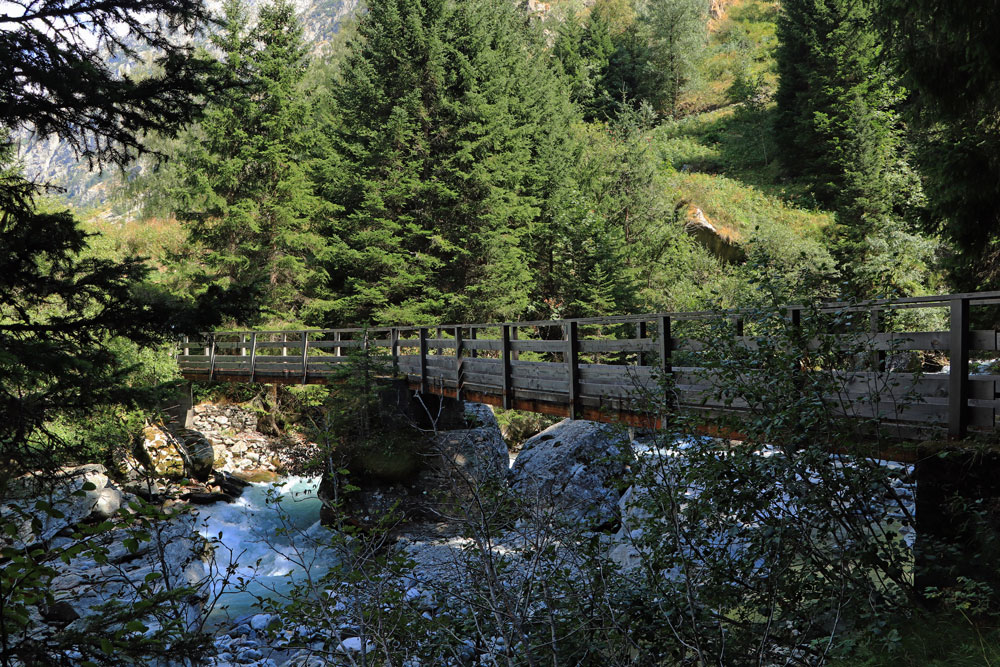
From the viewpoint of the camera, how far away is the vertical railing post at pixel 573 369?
28.2 feet

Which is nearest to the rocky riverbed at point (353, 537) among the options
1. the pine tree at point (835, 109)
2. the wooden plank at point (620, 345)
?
the wooden plank at point (620, 345)

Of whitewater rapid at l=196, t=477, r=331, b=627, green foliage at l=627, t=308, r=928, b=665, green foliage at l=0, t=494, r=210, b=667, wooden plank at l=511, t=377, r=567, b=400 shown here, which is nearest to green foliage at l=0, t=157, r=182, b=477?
green foliage at l=0, t=494, r=210, b=667

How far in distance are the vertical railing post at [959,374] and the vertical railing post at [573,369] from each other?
4534 millimetres

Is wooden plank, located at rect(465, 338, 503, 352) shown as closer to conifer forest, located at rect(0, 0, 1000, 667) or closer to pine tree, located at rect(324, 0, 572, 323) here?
conifer forest, located at rect(0, 0, 1000, 667)

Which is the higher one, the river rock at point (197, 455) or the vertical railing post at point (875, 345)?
the vertical railing post at point (875, 345)

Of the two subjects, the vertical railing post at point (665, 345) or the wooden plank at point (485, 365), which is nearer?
the vertical railing post at point (665, 345)

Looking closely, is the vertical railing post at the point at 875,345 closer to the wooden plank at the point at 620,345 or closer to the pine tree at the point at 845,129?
the wooden plank at the point at 620,345

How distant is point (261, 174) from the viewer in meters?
22.6

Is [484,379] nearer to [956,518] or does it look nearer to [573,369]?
[573,369]

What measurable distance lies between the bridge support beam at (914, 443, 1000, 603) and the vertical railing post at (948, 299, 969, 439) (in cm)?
39

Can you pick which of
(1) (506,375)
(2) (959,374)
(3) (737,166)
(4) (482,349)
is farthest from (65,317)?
(3) (737,166)

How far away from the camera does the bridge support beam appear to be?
3730mm

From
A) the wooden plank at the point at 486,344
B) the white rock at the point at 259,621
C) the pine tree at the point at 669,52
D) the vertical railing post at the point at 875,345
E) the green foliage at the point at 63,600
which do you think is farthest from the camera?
the pine tree at the point at 669,52

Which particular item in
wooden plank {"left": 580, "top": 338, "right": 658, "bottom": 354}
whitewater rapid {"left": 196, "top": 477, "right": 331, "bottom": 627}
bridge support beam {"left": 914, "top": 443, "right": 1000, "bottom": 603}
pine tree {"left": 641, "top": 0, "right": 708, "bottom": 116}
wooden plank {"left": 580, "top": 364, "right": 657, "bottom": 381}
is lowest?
whitewater rapid {"left": 196, "top": 477, "right": 331, "bottom": 627}
